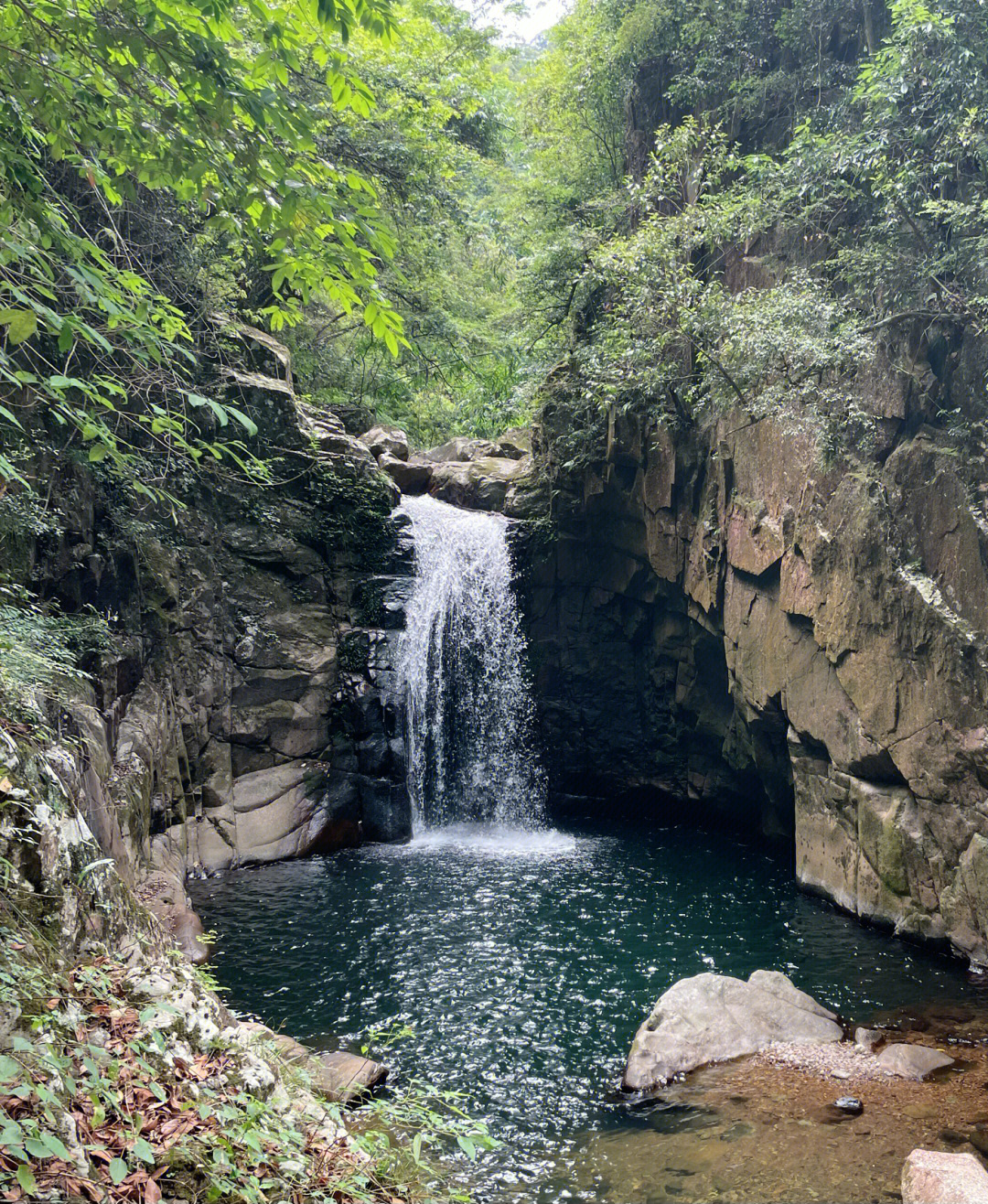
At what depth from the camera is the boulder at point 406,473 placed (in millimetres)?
16406

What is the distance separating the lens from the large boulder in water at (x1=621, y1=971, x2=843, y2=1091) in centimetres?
651

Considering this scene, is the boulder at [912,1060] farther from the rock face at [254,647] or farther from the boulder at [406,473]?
the boulder at [406,473]

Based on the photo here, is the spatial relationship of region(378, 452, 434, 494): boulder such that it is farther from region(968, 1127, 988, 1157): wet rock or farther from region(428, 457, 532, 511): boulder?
region(968, 1127, 988, 1157): wet rock

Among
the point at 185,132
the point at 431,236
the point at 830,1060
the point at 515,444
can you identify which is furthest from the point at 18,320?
the point at 515,444

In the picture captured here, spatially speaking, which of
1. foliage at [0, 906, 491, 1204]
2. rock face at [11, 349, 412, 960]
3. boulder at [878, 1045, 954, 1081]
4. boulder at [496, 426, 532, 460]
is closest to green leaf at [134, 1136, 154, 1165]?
foliage at [0, 906, 491, 1204]

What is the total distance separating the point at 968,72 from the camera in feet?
30.0

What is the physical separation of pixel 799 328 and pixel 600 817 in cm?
950

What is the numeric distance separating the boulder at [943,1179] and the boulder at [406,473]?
1353 cm

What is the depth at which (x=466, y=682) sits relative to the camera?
1495 centimetres


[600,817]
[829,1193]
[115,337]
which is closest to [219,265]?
[115,337]

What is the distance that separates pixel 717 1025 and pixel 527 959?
240 cm

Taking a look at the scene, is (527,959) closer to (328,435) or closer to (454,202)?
(328,435)

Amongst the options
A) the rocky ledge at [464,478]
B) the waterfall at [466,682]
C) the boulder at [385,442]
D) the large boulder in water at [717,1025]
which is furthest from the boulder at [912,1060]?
the boulder at [385,442]

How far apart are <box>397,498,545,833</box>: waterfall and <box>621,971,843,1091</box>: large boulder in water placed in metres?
7.40
